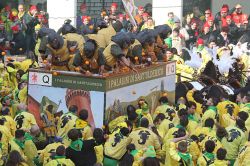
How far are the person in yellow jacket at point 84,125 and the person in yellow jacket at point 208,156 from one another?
2039mm

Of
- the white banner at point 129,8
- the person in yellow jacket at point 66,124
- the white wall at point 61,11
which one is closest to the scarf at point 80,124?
the person in yellow jacket at point 66,124

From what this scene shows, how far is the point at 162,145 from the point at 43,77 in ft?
9.85

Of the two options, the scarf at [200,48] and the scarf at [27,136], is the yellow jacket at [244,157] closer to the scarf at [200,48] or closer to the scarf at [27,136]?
the scarf at [27,136]

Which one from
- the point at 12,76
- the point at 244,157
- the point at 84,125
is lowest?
the point at 244,157

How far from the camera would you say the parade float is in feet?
52.2

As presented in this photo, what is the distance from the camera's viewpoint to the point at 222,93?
61.1 feet

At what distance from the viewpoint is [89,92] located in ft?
52.4

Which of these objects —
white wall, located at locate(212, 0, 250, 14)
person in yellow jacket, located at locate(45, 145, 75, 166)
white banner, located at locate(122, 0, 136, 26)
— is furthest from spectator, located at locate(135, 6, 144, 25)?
person in yellow jacket, located at locate(45, 145, 75, 166)

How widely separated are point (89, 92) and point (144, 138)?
2.11m

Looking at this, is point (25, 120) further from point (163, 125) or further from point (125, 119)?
point (163, 125)

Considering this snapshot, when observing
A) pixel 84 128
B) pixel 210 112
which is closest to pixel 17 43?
pixel 210 112

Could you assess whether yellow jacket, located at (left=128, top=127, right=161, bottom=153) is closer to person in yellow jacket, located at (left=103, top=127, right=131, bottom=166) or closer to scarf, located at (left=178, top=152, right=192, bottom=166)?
person in yellow jacket, located at (left=103, top=127, right=131, bottom=166)

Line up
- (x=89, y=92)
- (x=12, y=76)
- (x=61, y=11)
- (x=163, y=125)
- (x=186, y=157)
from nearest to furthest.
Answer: (x=186, y=157), (x=163, y=125), (x=89, y=92), (x=12, y=76), (x=61, y=11)

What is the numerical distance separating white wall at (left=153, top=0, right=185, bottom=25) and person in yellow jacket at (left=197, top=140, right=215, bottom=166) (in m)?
14.4
